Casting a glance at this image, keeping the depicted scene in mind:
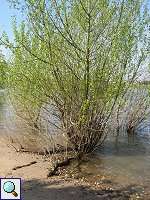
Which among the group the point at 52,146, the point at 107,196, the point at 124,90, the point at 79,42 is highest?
the point at 79,42

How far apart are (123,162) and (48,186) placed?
537 cm

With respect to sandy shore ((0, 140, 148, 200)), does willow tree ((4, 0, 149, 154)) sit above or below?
above

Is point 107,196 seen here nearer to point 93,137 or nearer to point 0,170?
point 0,170

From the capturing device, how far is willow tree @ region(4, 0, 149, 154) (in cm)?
1491

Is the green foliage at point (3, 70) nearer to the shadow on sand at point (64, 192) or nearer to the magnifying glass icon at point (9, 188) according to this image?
the shadow on sand at point (64, 192)

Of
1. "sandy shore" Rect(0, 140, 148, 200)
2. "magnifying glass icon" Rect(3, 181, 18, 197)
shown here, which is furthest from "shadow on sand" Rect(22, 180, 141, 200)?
"magnifying glass icon" Rect(3, 181, 18, 197)

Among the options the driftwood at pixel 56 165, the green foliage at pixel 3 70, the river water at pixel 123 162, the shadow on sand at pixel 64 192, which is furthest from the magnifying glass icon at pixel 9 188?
the green foliage at pixel 3 70

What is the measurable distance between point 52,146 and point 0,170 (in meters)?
3.25

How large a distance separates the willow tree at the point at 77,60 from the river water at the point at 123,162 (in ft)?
3.67

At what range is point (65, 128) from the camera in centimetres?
1616

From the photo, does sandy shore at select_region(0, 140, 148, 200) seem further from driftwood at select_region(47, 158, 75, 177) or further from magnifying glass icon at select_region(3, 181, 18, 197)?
magnifying glass icon at select_region(3, 181, 18, 197)

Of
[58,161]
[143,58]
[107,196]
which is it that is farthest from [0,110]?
[107,196]

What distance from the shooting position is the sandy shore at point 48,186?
11211mm

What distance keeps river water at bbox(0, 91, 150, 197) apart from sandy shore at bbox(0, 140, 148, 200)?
125 centimetres
